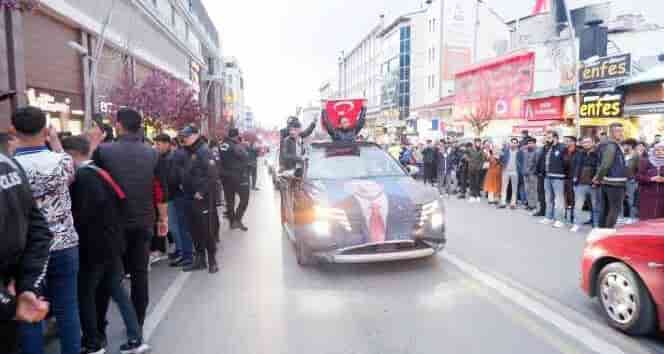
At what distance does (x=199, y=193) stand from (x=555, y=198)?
290 inches

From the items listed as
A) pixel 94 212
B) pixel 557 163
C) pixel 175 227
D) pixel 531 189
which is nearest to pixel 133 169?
pixel 94 212

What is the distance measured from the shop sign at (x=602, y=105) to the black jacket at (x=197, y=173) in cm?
1682

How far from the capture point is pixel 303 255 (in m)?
6.14

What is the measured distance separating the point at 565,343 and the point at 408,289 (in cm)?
179

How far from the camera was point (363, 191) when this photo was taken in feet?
19.4

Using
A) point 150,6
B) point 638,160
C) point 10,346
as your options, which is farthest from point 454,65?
point 10,346

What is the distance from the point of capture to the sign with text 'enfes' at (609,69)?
18.1 metres

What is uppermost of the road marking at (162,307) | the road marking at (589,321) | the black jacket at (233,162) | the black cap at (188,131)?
the black cap at (188,131)

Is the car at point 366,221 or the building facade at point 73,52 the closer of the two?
the car at point 366,221

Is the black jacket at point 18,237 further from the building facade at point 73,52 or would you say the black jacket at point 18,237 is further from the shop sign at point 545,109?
the shop sign at point 545,109

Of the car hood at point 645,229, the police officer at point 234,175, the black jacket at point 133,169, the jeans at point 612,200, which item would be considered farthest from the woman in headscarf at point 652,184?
the black jacket at point 133,169

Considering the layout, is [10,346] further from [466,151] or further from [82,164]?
[466,151]

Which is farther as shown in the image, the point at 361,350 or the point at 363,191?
the point at 363,191

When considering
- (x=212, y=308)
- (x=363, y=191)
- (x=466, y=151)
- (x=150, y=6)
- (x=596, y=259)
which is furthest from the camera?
(x=150, y=6)
